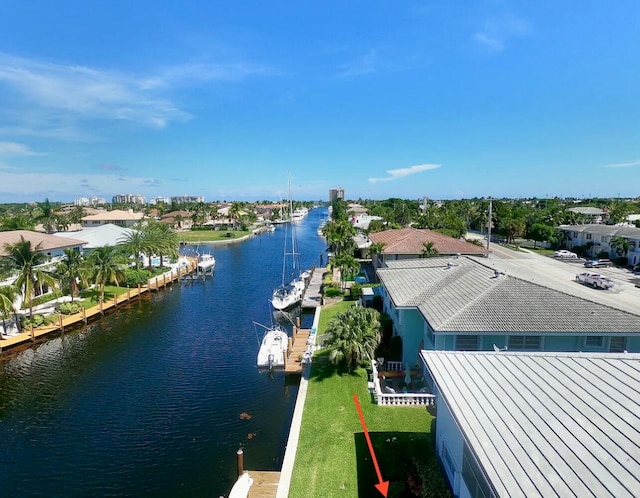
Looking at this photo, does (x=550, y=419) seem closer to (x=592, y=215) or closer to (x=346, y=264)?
(x=346, y=264)

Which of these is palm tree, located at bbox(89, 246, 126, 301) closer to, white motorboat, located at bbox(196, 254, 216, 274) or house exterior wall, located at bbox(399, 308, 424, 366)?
white motorboat, located at bbox(196, 254, 216, 274)

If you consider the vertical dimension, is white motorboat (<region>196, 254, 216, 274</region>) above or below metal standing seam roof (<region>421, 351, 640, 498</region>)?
below

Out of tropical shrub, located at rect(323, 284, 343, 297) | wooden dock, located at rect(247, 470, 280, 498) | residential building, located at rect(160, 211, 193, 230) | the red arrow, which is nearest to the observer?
the red arrow

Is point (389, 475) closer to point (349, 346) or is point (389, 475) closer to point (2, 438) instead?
point (349, 346)

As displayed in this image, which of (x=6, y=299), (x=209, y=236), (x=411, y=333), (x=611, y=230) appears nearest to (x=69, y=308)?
(x=6, y=299)

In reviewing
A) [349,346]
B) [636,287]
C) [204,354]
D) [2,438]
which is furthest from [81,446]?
[636,287]

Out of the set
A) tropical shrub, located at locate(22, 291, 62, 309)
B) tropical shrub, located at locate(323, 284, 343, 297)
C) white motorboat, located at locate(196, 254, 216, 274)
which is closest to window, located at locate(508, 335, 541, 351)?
tropical shrub, located at locate(323, 284, 343, 297)
